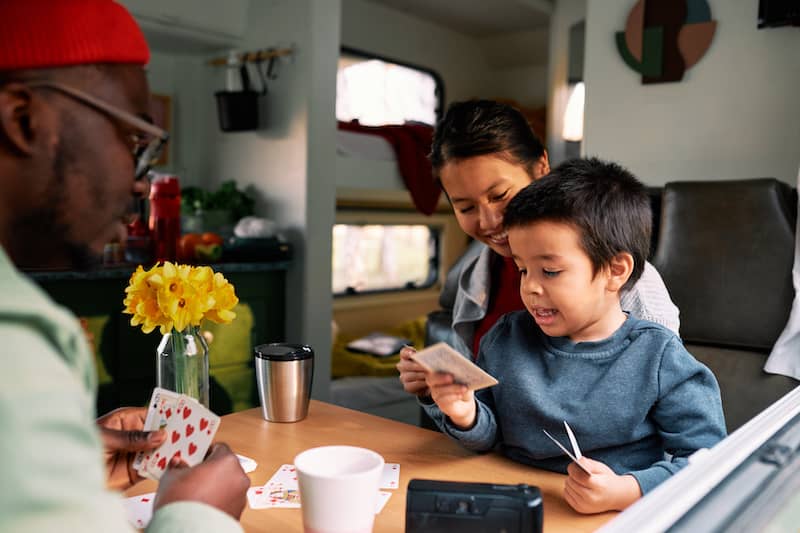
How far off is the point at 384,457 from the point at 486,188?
69 cm

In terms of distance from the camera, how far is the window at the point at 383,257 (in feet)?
16.1

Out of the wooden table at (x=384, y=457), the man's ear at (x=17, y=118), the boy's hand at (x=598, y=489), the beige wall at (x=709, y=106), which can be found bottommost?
the wooden table at (x=384, y=457)

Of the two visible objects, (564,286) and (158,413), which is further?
(564,286)

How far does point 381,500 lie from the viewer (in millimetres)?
1023

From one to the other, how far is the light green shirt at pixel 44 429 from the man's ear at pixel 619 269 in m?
0.95

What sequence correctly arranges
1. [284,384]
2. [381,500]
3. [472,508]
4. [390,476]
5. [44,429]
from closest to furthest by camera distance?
[44,429]
[472,508]
[381,500]
[390,476]
[284,384]

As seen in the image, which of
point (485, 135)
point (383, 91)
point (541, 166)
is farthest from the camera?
point (383, 91)

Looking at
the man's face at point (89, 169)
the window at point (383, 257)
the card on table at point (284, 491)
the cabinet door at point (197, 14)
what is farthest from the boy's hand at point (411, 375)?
the window at point (383, 257)

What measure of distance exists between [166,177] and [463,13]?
307 cm

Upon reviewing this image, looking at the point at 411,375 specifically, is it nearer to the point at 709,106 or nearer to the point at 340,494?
the point at 340,494

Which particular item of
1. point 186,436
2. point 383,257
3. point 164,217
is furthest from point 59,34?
point 383,257

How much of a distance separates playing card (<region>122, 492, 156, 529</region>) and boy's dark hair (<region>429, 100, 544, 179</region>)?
0.98 metres

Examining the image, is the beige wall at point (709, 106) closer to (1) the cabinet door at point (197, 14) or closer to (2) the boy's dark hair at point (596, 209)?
(2) the boy's dark hair at point (596, 209)

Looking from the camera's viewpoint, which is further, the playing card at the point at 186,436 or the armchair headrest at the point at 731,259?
the armchair headrest at the point at 731,259
